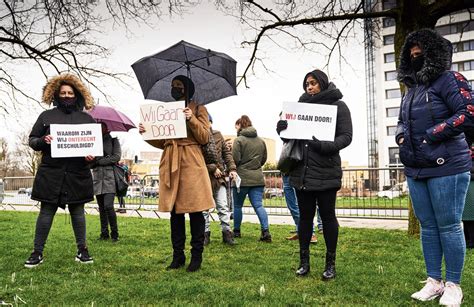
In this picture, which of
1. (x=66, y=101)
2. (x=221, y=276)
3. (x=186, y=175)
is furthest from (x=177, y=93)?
(x=221, y=276)

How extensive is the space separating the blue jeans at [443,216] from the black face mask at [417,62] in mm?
928

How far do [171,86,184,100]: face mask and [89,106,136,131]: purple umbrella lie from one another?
2.44 m

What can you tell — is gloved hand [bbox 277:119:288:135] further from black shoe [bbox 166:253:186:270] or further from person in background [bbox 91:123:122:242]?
person in background [bbox 91:123:122:242]

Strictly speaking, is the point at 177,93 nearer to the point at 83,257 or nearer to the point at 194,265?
the point at 194,265

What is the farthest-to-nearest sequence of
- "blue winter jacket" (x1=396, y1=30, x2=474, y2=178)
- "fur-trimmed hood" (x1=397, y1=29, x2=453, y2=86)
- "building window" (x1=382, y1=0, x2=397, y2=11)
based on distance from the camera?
1. "building window" (x1=382, y1=0, x2=397, y2=11)
2. "fur-trimmed hood" (x1=397, y1=29, x2=453, y2=86)
3. "blue winter jacket" (x1=396, y1=30, x2=474, y2=178)

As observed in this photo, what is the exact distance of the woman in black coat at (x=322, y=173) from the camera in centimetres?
443

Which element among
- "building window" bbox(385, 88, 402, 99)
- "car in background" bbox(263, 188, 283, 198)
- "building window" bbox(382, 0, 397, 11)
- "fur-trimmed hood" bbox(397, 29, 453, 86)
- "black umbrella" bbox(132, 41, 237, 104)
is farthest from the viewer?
"building window" bbox(385, 88, 402, 99)

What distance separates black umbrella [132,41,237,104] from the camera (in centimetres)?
505

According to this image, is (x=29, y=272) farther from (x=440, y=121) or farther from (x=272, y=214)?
(x=272, y=214)

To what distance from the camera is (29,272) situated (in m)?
4.85

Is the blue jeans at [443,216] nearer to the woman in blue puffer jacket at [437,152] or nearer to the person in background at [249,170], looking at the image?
the woman in blue puffer jacket at [437,152]

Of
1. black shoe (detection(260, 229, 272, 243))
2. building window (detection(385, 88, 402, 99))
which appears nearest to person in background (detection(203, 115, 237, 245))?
black shoe (detection(260, 229, 272, 243))

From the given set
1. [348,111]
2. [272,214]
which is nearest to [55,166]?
[348,111]

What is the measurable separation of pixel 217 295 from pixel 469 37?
6418 centimetres
